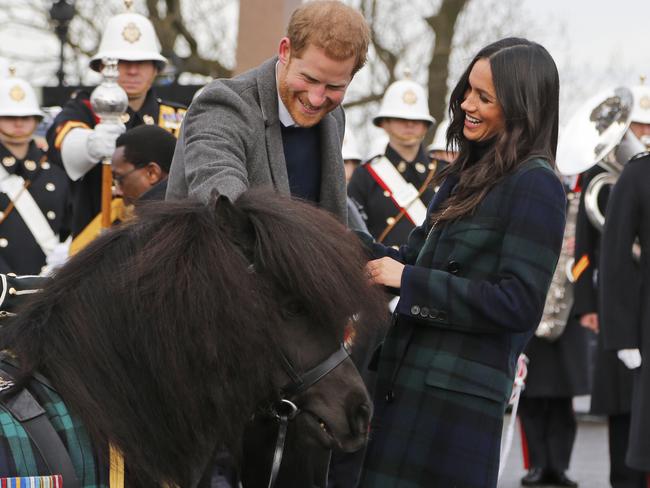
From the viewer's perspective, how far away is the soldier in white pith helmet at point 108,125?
6.67 m

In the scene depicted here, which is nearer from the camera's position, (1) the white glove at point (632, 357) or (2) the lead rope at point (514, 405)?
(2) the lead rope at point (514, 405)

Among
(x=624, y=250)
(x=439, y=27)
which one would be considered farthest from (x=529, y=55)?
(x=439, y=27)

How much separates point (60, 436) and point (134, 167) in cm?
274

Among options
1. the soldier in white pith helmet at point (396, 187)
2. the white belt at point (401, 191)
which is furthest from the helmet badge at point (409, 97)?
the white belt at point (401, 191)

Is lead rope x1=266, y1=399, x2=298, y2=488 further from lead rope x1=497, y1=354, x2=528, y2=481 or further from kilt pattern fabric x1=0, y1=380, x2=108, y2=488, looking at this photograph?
lead rope x1=497, y1=354, x2=528, y2=481

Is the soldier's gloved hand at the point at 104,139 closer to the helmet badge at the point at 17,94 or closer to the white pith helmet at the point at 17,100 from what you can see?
the white pith helmet at the point at 17,100

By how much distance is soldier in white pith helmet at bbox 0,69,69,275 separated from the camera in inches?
335

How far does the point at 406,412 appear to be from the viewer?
411cm

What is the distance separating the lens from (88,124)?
7.19 m

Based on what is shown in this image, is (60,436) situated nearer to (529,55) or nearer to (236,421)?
(236,421)

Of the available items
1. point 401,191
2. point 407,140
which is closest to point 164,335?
point 401,191

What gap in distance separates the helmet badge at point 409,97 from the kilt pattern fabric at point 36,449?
7717 mm

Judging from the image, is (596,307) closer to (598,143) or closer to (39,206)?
(598,143)

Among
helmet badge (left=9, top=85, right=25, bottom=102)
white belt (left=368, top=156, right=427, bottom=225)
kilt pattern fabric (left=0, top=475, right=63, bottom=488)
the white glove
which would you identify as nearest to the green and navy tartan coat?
kilt pattern fabric (left=0, top=475, right=63, bottom=488)
